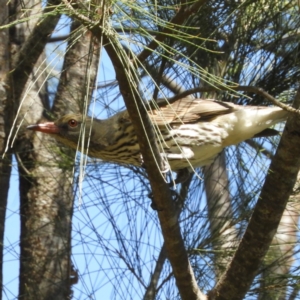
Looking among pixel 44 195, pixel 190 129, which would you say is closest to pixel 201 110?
pixel 190 129

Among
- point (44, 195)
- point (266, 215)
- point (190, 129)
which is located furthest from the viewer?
point (44, 195)

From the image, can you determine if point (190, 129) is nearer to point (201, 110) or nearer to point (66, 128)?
point (201, 110)

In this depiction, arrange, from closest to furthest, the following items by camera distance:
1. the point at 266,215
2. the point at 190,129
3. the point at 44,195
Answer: the point at 266,215, the point at 190,129, the point at 44,195

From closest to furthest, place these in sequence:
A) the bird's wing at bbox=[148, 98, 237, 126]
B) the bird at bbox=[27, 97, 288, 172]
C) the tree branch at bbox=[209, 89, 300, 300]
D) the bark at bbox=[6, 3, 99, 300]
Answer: the tree branch at bbox=[209, 89, 300, 300] < the bird at bbox=[27, 97, 288, 172] < the bird's wing at bbox=[148, 98, 237, 126] < the bark at bbox=[6, 3, 99, 300]

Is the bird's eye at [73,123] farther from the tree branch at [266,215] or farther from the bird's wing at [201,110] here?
the tree branch at [266,215]

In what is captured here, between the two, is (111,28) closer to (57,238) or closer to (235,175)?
(235,175)

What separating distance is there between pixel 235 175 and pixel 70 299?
1113 millimetres

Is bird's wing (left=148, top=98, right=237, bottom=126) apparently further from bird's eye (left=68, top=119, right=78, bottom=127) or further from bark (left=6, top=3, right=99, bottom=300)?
bark (left=6, top=3, right=99, bottom=300)

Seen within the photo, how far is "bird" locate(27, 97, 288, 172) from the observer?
3596mm

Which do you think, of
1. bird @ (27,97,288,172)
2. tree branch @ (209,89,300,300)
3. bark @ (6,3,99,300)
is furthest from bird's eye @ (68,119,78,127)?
tree branch @ (209,89,300,300)

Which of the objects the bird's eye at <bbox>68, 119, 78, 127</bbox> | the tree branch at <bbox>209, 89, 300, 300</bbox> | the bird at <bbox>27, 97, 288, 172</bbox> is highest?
the bird's eye at <bbox>68, 119, 78, 127</bbox>

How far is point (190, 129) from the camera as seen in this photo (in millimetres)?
3709

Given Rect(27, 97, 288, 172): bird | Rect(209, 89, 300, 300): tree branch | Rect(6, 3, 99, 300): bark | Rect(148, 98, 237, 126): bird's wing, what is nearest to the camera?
Rect(209, 89, 300, 300): tree branch

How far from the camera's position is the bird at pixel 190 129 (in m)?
3.60
